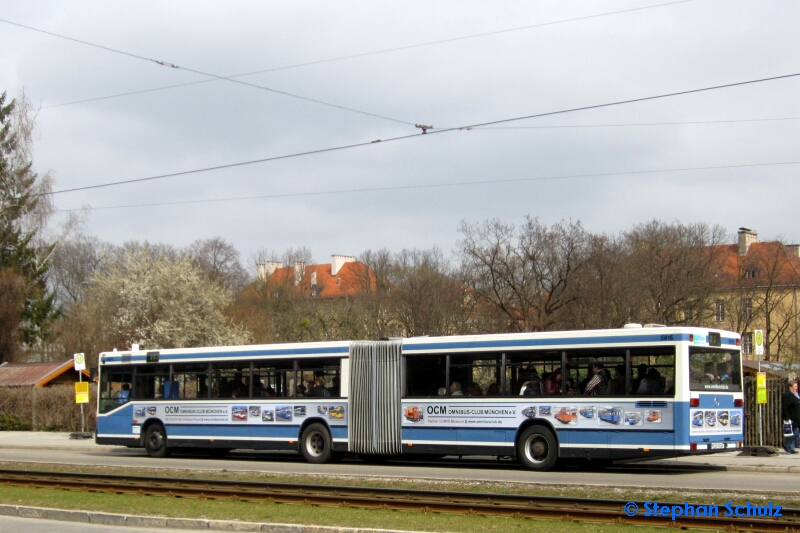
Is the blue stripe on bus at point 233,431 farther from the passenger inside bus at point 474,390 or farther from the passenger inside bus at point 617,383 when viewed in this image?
the passenger inside bus at point 617,383

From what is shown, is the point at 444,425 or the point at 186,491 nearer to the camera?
the point at 186,491

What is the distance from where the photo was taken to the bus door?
788 inches

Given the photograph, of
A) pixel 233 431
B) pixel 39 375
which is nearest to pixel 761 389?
pixel 233 431

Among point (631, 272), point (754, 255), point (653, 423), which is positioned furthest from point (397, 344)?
point (754, 255)

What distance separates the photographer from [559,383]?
707 inches

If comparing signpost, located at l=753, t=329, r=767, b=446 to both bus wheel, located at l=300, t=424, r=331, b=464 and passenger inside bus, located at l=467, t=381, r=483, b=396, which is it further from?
bus wheel, located at l=300, t=424, r=331, b=464

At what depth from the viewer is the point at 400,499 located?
1357 centimetres

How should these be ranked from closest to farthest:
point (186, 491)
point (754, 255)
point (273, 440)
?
point (186, 491) < point (273, 440) < point (754, 255)

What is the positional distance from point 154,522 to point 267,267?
67.0m

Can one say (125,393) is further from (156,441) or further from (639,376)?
(639,376)

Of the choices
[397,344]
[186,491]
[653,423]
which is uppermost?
[397,344]

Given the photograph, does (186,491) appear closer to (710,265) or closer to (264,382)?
(264,382)

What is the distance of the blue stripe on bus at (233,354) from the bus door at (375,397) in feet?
1.82

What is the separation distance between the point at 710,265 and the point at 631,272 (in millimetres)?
5837
